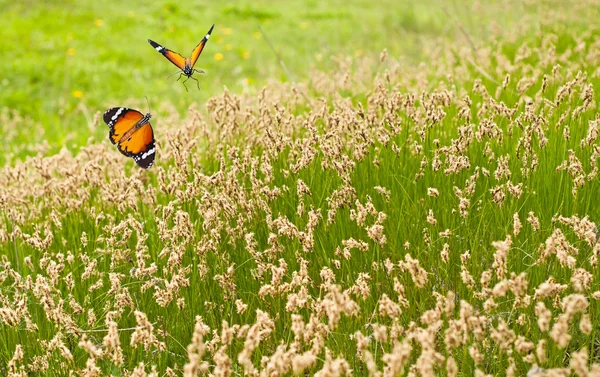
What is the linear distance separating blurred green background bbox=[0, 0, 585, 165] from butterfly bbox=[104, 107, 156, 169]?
3879 millimetres

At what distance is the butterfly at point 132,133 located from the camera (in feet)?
11.9

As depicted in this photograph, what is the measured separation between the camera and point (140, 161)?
3639 millimetres

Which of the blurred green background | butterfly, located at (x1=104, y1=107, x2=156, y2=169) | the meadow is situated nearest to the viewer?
the meadow

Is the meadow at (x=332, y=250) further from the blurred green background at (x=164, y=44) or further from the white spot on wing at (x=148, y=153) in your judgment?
the blurred green background at (x=164, y=44)

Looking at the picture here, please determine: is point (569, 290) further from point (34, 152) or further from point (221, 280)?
point (34, 152)

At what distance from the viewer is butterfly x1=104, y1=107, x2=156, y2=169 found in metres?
3.63

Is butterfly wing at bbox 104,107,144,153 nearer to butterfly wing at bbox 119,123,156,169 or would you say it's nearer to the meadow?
butterfly wing at bbox 119,123,156,169

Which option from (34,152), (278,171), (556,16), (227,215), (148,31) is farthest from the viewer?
(148,31)

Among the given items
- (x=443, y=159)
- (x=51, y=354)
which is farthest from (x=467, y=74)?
(x=51, y=354)

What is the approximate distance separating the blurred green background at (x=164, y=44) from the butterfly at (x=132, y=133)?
3.88 m

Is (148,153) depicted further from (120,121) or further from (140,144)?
(120,121)

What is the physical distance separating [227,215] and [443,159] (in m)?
1.27

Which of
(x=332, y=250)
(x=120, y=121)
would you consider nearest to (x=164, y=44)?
(x=120, y=121)

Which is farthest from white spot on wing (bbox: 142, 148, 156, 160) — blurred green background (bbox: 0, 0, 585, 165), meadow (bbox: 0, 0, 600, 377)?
blurred green background (bbox: 0, 0, 585, 165)
